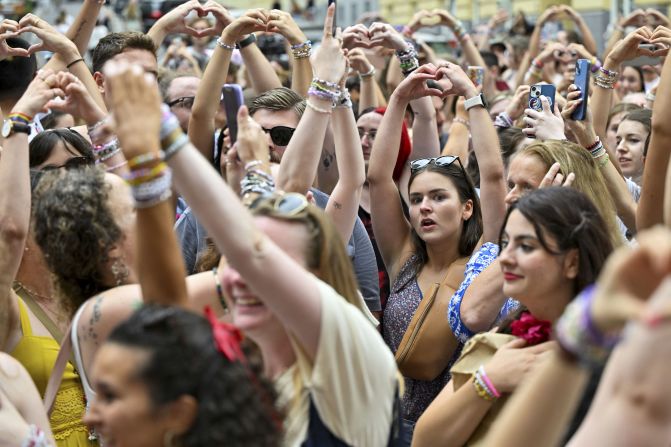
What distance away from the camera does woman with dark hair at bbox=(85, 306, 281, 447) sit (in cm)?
208

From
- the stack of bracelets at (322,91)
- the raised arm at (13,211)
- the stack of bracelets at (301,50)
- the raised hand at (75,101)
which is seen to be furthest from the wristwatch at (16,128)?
the stack of bracelets at (301,50)

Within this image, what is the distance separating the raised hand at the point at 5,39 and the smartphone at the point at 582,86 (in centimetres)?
265

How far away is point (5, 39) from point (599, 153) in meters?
2.90

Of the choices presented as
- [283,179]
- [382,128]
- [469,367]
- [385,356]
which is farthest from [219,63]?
[385,356]

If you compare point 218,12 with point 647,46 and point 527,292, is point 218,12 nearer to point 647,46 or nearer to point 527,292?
point 647,46

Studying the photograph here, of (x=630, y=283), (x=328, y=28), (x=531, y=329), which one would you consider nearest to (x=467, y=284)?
(x=531, y=329)

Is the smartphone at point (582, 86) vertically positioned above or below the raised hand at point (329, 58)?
below

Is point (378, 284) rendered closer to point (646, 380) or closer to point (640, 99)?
point (646, 380)

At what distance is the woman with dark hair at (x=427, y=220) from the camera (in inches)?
157

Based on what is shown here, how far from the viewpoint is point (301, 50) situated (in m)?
5.26

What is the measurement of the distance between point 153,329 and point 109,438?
9.3 inches

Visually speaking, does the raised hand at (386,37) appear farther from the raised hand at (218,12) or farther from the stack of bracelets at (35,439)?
the stack of bracelets at (35,439)

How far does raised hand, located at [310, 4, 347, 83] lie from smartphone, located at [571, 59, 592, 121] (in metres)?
1.31

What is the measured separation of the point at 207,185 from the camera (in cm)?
224
